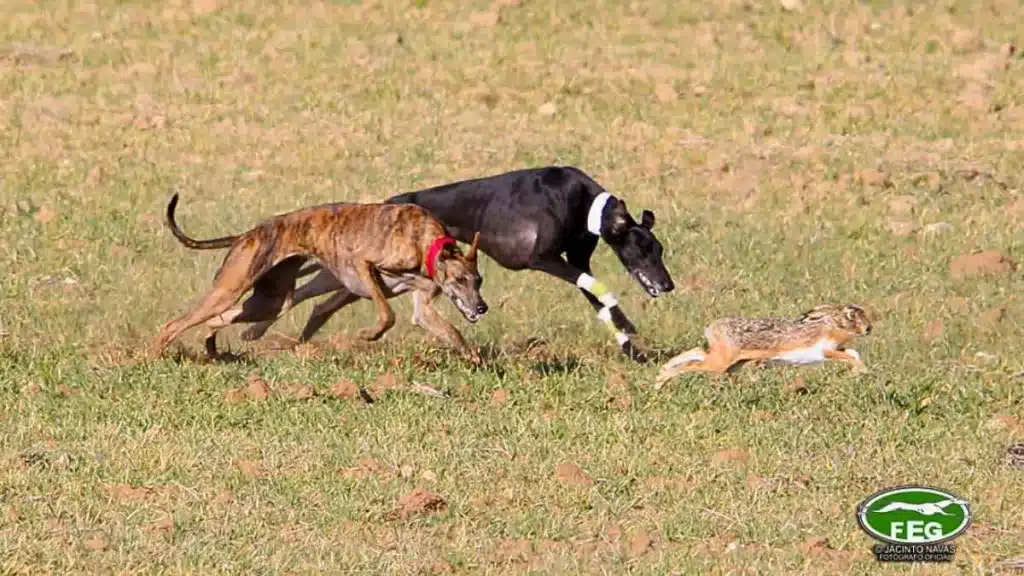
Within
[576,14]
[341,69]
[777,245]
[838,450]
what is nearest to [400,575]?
[838,450]

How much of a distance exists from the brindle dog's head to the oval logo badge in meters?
3.59

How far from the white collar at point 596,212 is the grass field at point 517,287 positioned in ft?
2.52

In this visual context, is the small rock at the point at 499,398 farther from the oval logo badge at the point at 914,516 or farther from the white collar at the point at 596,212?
the oval logo badge at the point at 914,516

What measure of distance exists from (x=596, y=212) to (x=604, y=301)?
1.83ft

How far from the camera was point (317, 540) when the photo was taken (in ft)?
31.1

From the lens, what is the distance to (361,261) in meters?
13.6

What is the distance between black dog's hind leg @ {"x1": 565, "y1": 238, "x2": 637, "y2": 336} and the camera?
14625mm

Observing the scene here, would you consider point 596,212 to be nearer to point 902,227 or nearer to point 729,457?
point 729,457

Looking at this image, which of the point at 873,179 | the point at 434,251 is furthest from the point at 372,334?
the point at 873,179

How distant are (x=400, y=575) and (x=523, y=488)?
1486mm

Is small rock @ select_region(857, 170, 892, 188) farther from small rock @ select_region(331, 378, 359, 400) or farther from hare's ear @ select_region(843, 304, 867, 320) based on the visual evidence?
small rock @ select_region(331, 378, 359, 400)

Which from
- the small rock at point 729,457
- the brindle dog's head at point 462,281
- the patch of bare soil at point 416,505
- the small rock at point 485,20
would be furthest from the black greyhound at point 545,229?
the small rock at point 485,20

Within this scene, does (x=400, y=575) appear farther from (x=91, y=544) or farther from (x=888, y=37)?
(x=888, y=37)

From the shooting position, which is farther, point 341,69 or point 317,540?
point 341,69
